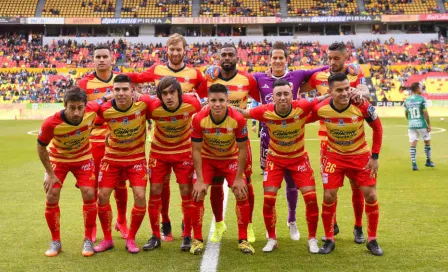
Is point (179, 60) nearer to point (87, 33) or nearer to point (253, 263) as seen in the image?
point (253, 263)

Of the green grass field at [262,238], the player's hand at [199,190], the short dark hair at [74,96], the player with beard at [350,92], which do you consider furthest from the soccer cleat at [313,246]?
the short dark hair at [74,96]

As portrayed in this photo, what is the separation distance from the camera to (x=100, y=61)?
6602mm

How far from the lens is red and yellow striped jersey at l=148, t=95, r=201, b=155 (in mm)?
5926

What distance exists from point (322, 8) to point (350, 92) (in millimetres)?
50833

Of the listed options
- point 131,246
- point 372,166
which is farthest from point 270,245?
point 131,246

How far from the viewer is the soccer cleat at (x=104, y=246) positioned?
5.72 meters

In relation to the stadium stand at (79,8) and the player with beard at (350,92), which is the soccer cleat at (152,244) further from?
the stadium stand at (79,8)

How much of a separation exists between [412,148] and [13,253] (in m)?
10.2

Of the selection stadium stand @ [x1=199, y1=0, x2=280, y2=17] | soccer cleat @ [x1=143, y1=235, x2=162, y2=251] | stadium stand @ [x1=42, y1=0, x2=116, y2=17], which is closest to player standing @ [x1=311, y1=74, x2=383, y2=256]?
soccer cleat @ [x1=143, y1=235, x2=162, y2=251]

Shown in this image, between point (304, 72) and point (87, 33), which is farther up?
point (87, 33)

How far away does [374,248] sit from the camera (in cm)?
546

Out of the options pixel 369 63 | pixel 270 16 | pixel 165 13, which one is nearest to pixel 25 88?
pixel 165 13

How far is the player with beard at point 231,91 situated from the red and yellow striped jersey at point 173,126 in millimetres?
619

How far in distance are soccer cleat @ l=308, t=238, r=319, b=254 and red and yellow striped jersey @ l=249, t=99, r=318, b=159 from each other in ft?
3.47
